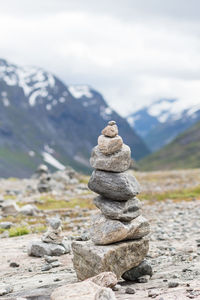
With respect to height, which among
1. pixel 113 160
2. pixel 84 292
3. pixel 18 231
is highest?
pixel 18 231

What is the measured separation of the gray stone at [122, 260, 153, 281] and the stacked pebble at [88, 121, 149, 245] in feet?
3.97

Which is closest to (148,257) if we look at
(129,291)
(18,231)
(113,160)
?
(113,160)

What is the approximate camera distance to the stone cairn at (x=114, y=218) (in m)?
17.5

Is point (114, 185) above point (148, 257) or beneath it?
above

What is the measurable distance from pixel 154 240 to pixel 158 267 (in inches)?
277

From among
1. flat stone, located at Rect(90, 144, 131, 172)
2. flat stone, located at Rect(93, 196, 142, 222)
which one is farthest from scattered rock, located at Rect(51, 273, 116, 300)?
flat stone, located at Rect(90, 144, 131, 172)

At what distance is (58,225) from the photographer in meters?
24.4

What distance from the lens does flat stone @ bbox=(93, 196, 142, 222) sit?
17984 millimetres

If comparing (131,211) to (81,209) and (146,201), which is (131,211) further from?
(146,201)

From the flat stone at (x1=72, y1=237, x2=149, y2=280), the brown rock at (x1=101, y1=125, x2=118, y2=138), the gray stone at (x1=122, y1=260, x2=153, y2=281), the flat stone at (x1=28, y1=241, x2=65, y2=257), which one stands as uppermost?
the brown rock at (x1=101, y1=125, x2=118, y2=138)

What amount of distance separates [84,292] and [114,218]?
4.84m

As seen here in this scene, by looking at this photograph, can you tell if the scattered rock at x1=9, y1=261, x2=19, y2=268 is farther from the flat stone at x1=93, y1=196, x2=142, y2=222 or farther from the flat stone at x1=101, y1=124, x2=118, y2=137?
the flat stone at x1=101, y1=124, x2=118, y2=137

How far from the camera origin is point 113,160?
1811 centimetres

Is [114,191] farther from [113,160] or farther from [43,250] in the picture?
[43,250]
